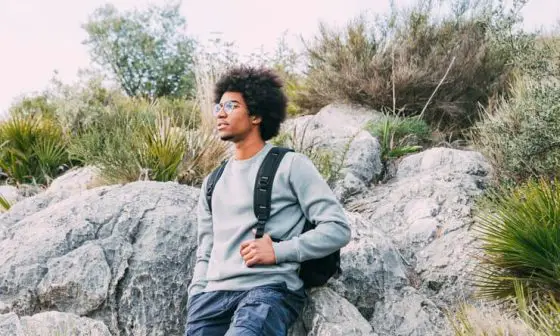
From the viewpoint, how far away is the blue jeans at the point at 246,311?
124 inches

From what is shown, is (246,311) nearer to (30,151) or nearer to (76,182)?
(76,182)

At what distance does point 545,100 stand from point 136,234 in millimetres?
4094

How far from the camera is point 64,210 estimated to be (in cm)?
477

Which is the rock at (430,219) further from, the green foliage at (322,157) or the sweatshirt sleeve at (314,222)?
the sweatshirt sleeve at (314,222)

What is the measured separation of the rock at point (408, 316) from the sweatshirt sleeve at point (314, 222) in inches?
38.5

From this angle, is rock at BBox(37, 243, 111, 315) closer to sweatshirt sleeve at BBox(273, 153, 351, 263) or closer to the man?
the man

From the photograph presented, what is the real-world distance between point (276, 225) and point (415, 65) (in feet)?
19.1

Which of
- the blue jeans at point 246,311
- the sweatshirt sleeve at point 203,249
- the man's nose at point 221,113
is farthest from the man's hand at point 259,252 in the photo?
the man's nose at point 221,113

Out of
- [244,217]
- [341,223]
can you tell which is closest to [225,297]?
[244,217]

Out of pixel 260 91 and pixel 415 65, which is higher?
pixel 260 91

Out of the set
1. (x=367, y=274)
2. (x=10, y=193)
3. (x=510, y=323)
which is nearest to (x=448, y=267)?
(x=367, y=274)

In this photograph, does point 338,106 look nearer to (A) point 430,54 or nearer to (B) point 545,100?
A: (A) point 430,54

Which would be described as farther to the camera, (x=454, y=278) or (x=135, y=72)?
(x=135, y=72)

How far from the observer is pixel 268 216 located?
3.50 m
